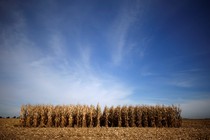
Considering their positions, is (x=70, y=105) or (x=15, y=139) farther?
(x=70, y=105)

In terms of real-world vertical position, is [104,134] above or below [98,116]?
below

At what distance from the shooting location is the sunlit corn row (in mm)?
23531

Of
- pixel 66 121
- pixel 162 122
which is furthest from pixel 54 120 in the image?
pixel 162 122

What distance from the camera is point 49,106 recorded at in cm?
2444

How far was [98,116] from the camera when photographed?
939 inches

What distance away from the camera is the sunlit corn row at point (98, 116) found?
23531 millimetres

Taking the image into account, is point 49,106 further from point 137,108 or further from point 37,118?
point 137,108

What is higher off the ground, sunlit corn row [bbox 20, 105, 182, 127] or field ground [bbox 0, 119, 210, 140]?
sunlit corn row [bbox 20, 105, 182, 127]

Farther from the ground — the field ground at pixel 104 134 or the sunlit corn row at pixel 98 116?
the sunlit corn row at pixel 98 116

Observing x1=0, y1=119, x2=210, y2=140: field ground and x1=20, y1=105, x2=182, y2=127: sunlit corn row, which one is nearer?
x1=0, y1=119, x2=210, y2=140: field ground

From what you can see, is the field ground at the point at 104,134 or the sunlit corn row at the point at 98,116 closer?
the field ground at the point at 104,134

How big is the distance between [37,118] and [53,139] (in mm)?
13063

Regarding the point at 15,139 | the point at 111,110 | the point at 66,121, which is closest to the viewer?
the point at 15,139

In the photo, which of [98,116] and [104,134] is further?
[98,116]
